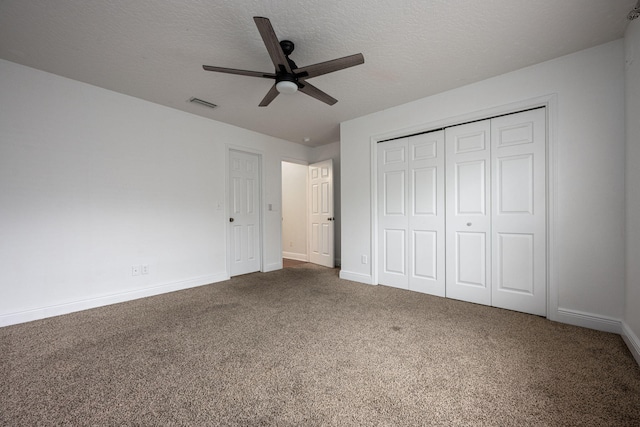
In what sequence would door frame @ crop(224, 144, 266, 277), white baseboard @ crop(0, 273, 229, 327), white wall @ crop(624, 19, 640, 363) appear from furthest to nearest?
door frame @ crop(224, 144, 266, 277)
white baseboard @ crop(0, 273, 229, 327)
white wall @ crop(624, 19, 640, 363)

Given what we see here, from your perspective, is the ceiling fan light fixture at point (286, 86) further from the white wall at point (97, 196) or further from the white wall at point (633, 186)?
the white wall at point (633, 186)

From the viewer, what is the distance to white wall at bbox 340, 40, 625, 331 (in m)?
2.29

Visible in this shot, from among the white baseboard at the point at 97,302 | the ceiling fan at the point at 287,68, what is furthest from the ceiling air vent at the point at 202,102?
the white baseboard at the point at 97,302

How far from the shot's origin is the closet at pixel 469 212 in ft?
8.90

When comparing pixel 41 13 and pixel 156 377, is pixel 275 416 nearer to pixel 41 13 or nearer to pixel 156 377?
pixel 156 377

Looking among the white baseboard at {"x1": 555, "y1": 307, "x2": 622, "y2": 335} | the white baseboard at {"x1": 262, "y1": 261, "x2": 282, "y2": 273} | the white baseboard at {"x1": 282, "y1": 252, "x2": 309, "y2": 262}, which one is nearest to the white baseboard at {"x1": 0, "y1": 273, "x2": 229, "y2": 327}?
the white baseboard at {"x1": 262, "y1": 261, "x2": 282, "y2": 273}

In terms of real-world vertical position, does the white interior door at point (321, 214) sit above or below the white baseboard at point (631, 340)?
above

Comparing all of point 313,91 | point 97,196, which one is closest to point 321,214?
point 313,91

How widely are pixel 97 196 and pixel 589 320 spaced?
525 cm

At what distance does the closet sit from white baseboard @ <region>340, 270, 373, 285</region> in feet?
0.54

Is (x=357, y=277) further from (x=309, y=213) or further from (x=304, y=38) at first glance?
(x=304, y=38)

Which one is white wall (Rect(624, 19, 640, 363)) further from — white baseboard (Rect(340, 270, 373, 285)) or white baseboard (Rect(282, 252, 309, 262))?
white baseboard (Rect(282, 252, 309, 262))

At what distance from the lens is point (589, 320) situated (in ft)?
7.84

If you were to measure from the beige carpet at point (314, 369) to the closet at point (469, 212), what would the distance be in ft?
1.34
